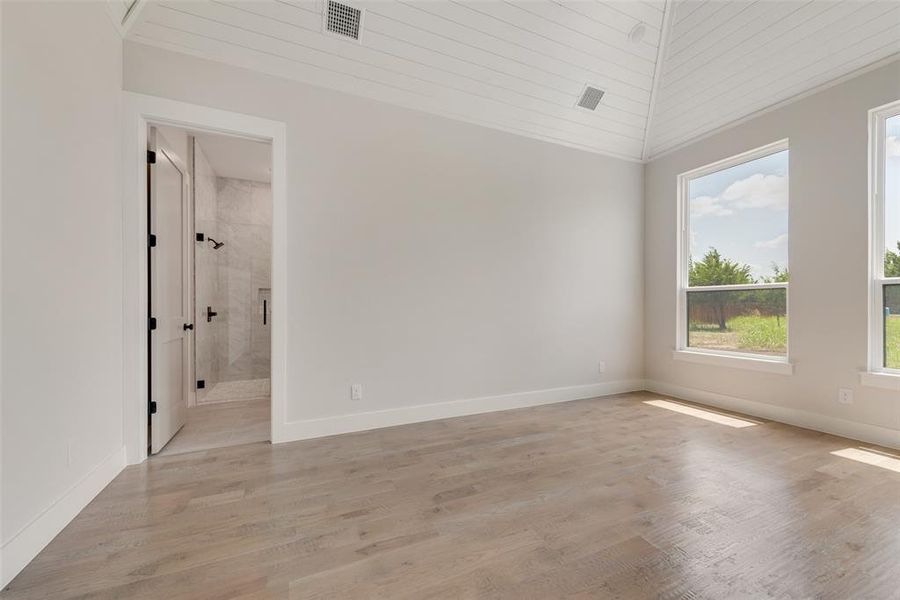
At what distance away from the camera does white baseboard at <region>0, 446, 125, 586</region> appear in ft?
4.63

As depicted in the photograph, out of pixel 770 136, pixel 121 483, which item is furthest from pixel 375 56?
pixel 770 136

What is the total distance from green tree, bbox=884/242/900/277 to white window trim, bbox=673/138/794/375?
60cm

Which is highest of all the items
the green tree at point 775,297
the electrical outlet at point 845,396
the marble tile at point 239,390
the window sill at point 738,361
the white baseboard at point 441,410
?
the green tree at point 775,297

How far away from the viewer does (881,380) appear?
108 inches

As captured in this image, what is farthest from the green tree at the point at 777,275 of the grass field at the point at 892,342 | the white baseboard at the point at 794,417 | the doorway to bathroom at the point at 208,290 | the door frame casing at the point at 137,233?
the door frame casing at the point at 137,233

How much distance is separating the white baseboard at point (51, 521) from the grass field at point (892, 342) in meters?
5.14

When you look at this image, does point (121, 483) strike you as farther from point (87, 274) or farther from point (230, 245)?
point (230, 245)

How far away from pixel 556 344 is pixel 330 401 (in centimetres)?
238

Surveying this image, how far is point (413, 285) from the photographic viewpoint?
10.9ft

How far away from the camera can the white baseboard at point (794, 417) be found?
2766mm

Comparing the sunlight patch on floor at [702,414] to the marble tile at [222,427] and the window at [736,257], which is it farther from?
the marble tile at [222,427]

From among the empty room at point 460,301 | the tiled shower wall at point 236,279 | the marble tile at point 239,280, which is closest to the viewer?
the empty room at point 460,301

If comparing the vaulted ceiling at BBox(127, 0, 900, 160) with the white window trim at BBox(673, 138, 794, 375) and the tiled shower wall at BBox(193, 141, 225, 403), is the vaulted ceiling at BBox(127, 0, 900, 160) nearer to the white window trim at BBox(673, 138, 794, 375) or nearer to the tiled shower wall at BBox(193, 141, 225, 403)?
the white window trim at BBox(673, 138, 794, 375)

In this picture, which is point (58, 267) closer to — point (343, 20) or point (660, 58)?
point (343, 20)
